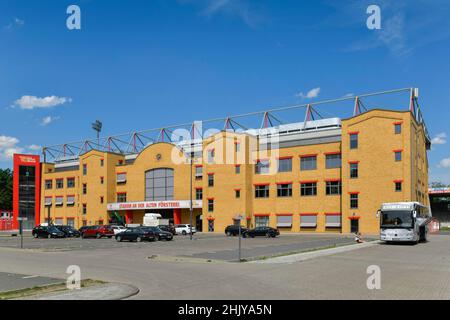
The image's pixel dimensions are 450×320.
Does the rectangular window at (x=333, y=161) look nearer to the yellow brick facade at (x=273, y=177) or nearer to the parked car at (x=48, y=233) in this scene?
the yellow brick facade at (x=273, y=177)

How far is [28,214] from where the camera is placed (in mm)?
92812

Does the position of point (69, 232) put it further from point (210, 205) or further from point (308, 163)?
point (308, 163)

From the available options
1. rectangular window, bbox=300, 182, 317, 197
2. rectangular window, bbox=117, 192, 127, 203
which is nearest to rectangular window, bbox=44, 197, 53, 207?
rectangular window, bbox=117, 192, 127, 203

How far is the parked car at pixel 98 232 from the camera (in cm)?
5009

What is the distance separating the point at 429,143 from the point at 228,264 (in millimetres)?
65984

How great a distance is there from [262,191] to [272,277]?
49007 millimetres

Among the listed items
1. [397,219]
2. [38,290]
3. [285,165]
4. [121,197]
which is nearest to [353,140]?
[285,165]

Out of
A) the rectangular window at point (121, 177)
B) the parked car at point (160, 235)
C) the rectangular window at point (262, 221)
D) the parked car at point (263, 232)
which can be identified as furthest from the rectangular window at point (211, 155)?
the parked car at point (160, 235)

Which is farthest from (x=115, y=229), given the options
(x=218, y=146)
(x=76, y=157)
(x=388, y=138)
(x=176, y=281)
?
(x=76, y=157)

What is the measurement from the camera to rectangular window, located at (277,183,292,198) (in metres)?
62.3

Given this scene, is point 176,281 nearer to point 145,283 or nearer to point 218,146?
point 145,283

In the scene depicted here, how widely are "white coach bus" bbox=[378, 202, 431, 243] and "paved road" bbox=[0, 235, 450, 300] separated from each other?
940cm

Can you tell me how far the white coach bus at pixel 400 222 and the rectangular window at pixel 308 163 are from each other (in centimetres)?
2620

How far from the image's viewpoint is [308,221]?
60.3 m
